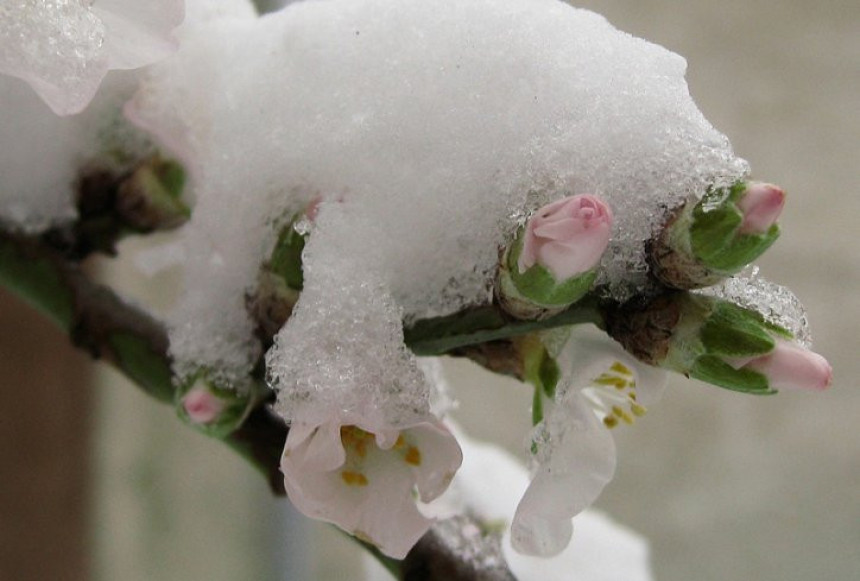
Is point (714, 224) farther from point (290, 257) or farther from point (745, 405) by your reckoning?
point (745, 405)

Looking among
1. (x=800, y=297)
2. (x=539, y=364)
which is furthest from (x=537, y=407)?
(x=800, y=297)

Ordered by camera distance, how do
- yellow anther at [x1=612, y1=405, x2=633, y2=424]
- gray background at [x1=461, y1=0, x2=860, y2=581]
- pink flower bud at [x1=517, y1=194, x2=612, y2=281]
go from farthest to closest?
gray background at [x1=461, y1=0, x2=860, y2=581], yellow anther at [x1=612, y1=405, x2=633, y2=424], pink flower bud at [x1=517, y1=194, x2=612, y2=281]

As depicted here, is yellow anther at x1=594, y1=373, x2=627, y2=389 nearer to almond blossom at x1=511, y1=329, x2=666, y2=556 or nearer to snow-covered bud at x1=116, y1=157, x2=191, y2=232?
almond blossom at x1=511, y1=329, x2=666, y2=556

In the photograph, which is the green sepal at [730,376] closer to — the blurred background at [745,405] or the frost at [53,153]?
the frost at [53,153]

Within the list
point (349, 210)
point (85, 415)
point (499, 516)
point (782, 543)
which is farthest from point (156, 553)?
point (349, 210)

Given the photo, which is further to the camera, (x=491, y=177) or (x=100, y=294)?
(x=100, y=294)

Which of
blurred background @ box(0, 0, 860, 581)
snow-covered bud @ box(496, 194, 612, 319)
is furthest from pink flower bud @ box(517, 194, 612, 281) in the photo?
blurred background @ box(0, 0, 860, 581)

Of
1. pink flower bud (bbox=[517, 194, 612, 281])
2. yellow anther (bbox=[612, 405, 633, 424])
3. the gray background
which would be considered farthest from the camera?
the gray background

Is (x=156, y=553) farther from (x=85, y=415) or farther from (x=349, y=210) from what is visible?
(x=349, y=210)
